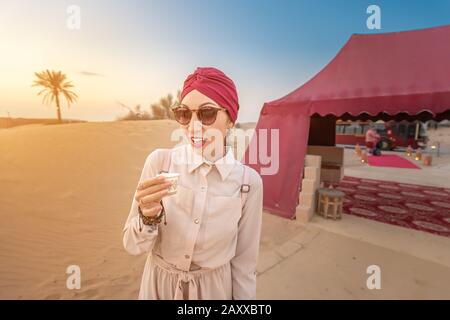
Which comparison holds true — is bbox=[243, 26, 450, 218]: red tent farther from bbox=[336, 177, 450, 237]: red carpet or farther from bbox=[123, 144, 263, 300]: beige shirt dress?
bbox=[123, 144, 263, 300]: beige shirt dress

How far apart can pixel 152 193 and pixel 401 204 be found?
7379 millimetres

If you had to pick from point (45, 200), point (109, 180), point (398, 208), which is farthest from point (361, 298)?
point (109, 180)

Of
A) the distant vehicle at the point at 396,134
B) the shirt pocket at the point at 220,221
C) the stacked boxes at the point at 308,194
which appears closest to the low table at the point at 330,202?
the stacked boxes at the point at 308,194

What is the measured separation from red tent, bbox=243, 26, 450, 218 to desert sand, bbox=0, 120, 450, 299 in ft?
4.24

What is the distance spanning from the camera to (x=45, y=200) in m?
5.94

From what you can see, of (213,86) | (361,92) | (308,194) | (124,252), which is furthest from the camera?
(308,194)

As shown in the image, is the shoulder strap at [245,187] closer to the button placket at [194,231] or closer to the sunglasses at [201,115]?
the button placket at [194,231]

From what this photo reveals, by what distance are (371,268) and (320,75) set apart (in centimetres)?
479

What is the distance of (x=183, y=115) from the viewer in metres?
1.45

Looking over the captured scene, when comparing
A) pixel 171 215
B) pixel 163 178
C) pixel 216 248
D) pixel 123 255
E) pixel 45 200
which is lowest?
pixel 123 255

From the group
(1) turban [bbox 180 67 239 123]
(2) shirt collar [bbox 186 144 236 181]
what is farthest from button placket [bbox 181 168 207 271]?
(1) turban [bbox 180 67 239 123]

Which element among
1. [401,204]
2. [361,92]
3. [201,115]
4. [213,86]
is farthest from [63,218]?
[401,204]

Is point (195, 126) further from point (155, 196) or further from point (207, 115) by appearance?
point (155, 196)
